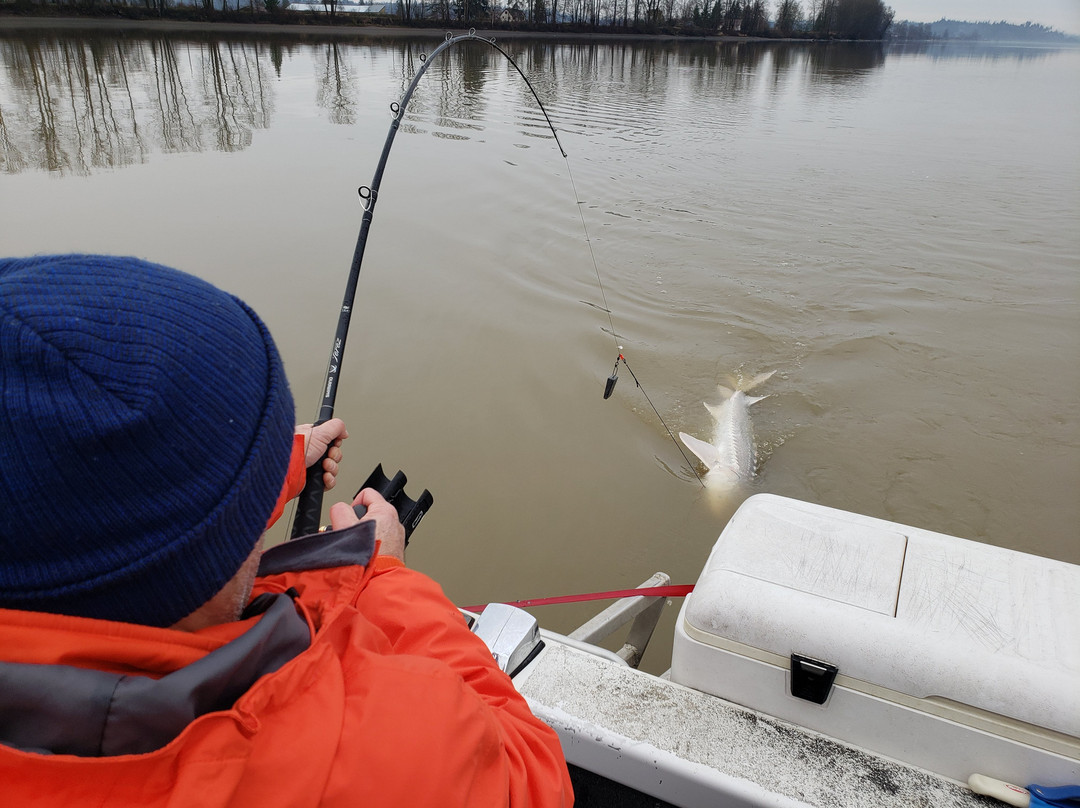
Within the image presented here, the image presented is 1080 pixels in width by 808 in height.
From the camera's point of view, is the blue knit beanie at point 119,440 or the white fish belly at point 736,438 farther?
the white fish belly at point 736,438

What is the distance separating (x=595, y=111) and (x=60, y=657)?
1783 cm

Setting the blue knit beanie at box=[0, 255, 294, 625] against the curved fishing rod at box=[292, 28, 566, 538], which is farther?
the curved fishing rod at box=[292, 28, 566, 538]

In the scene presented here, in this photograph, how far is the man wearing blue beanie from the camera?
672mm

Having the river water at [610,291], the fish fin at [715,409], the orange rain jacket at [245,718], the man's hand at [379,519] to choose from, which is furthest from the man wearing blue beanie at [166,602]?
the fish fin at [715,409]

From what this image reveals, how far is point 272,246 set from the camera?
7188 mm

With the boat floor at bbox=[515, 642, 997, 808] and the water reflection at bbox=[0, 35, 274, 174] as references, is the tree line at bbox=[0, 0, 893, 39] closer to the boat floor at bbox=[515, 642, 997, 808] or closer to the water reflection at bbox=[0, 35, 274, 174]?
the water reflection at bbox=[0, 35, 274, 174]

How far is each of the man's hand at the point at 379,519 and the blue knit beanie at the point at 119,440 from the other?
584 millimetres

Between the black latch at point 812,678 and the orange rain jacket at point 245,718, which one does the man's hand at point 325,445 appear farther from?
the black latch at point 812,678

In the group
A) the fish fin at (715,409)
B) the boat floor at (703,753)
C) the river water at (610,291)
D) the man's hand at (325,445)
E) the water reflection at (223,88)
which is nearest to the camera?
the boat floor at (703,753)

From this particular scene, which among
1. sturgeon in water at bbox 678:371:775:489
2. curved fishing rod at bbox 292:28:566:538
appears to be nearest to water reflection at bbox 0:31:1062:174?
curved fishing rod at bbox 292:28:566:538

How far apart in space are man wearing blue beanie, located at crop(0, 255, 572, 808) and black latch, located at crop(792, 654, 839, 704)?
1.06m

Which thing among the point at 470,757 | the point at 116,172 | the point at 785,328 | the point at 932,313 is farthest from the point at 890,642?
the point at 116,172

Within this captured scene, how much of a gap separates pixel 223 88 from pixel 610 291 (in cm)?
1462

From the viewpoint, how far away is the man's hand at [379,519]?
1.45 meters
